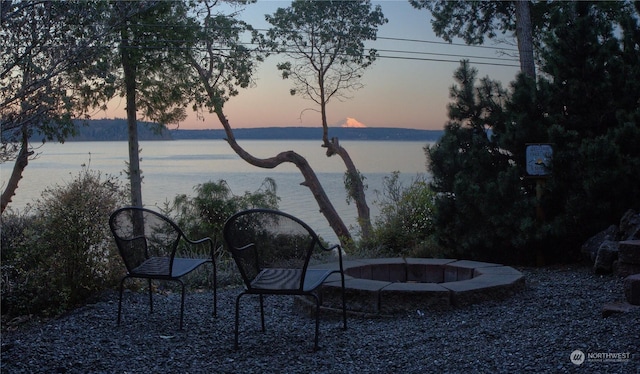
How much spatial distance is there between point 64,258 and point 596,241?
221 inches

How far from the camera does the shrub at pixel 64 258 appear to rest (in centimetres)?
590

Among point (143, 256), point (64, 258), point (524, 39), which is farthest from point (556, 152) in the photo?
point (524, 39)

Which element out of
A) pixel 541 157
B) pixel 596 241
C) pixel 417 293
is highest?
pixel 541 157

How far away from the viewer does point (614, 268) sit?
6.34m

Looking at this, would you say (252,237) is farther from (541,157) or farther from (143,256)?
(541,157)

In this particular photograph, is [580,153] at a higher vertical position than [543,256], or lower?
higher

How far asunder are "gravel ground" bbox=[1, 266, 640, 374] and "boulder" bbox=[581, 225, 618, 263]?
3.93ft

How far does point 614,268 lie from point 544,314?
190 centimetres

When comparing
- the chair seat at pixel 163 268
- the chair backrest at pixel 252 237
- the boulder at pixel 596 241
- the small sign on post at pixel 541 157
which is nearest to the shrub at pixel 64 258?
the chair seat at pixel 163 268

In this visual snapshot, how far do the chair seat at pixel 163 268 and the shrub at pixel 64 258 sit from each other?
107 centimetres

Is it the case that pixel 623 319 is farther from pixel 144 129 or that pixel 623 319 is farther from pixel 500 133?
pixel 144 129

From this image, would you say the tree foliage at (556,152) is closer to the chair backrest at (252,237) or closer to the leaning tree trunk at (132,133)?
the chair backrest at (252,237)

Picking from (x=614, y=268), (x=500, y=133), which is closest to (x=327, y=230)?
(x=500, y=133)

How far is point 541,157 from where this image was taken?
748cm
